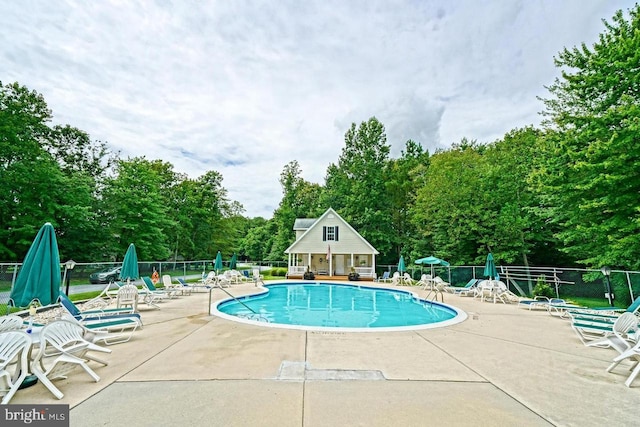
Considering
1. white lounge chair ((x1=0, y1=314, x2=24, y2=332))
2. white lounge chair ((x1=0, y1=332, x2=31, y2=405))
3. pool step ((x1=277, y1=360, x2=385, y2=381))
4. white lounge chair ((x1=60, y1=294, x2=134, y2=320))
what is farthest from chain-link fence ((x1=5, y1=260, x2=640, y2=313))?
pool step ((x1=277, y1=360, x2=385, y2=381))

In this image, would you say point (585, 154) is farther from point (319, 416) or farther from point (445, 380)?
point (319, 416)

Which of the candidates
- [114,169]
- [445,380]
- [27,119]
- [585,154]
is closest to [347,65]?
[585,154]

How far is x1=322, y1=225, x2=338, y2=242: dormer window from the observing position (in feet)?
81.9

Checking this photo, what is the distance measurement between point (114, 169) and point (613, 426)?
3606 centimetres

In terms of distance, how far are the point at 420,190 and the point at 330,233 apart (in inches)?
→ 387

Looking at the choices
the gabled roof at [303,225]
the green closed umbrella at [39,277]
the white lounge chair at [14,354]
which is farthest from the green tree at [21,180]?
the white lounge chair at [14,354]

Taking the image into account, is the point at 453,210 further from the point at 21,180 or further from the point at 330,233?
the point at 21,180

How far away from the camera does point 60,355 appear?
3.84 meters

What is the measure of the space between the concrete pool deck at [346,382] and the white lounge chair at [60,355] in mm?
143

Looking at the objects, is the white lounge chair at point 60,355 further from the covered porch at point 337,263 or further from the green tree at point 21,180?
the covered porch at point 337,263

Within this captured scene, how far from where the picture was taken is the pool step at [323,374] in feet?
13.1

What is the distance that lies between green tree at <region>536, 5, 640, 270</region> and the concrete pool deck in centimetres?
964

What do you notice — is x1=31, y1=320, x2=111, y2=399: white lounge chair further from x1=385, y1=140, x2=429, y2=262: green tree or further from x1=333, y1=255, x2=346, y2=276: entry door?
x1=385, y1=140, x2=429, y2=262: green tree

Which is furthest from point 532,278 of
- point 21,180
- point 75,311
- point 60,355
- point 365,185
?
point 21,180
